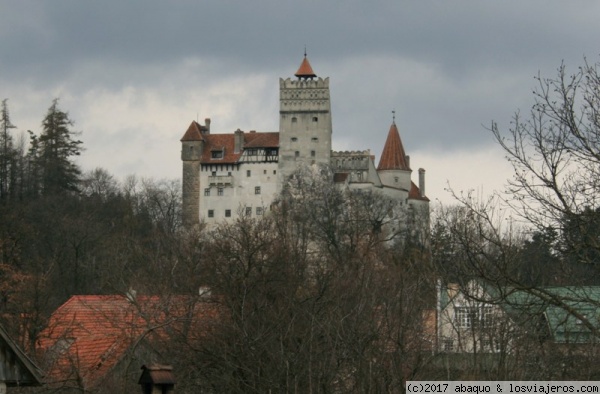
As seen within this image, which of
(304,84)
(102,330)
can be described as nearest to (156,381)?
(102,330)

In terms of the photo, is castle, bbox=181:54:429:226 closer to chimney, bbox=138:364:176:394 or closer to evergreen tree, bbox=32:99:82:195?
evergreen tree, bbox=32:99:82:195

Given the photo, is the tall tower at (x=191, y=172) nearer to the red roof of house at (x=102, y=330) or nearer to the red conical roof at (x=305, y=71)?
the red conical roof at (x=305, y=71)

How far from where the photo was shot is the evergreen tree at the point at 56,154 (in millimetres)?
90238

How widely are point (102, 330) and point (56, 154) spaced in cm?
6642

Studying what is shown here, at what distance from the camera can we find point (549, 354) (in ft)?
61.5

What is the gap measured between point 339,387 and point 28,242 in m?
49.7

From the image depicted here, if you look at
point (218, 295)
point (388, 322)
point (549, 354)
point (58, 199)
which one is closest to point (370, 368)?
point (388, 322)

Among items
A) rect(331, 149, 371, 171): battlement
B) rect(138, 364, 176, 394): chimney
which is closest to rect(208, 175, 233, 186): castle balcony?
rect(331, 149, 371, 171): battlement

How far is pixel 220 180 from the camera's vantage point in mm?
103250

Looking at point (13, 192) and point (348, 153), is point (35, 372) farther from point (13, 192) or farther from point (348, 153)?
point (348, 153)

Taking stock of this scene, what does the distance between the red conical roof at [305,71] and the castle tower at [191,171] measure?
9.88m

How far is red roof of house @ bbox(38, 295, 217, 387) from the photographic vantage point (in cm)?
2273

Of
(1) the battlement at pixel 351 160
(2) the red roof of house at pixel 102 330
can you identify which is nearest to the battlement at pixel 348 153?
(1) the battlement at pixel 351 160

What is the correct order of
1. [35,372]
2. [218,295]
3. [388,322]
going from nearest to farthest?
[35,372] → [388,322] → [218,295]
